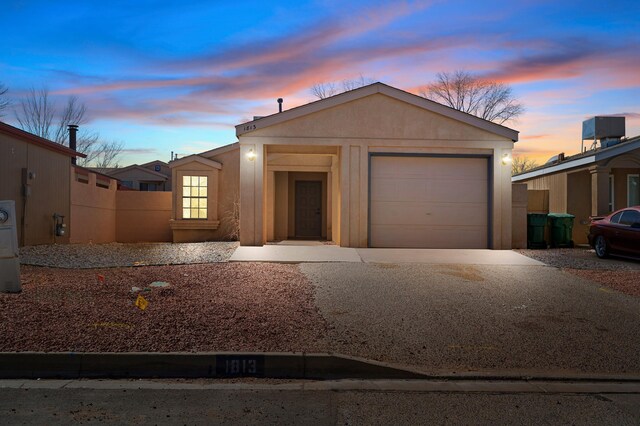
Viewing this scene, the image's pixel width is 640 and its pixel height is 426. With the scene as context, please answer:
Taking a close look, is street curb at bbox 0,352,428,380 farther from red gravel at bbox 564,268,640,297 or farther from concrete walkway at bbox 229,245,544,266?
concrete walkway at bbox 229,245,544,266

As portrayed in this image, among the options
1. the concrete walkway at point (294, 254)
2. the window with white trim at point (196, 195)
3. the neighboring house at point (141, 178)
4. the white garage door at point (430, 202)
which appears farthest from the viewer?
the neighboring house at point (141, 178)

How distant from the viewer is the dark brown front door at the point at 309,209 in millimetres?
19844

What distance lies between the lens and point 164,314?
7.29m

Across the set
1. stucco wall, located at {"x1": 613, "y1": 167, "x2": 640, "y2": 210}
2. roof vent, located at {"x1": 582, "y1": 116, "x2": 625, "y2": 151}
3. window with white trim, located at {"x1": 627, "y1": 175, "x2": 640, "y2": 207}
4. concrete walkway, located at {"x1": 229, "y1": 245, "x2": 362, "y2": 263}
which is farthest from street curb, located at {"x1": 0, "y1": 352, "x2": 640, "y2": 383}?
roof vent, located at {"x1": 582, "y1": 116, "x2": 625, "y2": 151}

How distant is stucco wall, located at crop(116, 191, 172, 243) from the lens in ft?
78.8

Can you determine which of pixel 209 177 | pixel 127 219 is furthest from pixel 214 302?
pixel 127 219

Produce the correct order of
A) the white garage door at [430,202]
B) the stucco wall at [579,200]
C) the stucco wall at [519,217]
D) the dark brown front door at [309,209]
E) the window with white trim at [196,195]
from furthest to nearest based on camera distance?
the window with white trim at [196,195] < the dark brown front door at [309,209] < the stucco wall at [579,200] < the stucco wall at [519,217] < the white garage door at [430,202]

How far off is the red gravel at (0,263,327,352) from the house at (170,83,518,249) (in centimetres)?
466

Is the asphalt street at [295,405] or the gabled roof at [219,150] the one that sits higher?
the gabled roof at [219,150]

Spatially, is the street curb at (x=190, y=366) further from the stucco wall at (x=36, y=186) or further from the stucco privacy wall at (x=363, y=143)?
the stucco wall at (x=36, y=186)

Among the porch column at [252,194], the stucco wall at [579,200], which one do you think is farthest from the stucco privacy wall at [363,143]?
the stucco wall at [579,200]

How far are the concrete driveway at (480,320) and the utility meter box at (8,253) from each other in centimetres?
467

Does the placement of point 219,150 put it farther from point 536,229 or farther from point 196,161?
point 536,229

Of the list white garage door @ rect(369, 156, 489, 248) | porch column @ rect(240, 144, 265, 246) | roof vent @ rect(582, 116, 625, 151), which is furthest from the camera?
roof vent @ rect(582, 116, 625, 151)
